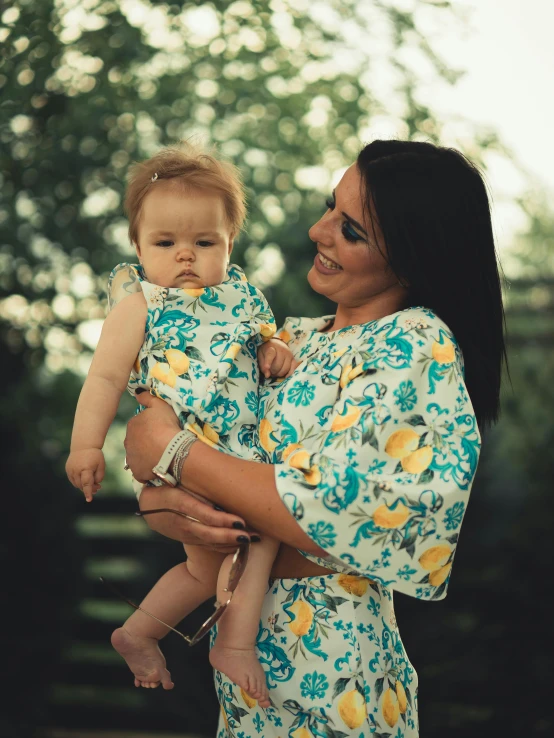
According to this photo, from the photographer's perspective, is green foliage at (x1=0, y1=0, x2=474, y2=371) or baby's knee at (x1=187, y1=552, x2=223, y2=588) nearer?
baby's knee at (x1=187, y1=552, x2=223, y2=588)

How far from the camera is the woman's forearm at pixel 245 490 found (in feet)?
5.83

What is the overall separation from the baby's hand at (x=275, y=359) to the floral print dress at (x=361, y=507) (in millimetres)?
49

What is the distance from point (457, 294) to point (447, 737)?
2.97m

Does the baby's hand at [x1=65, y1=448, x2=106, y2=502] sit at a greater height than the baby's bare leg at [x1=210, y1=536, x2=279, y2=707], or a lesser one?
greater

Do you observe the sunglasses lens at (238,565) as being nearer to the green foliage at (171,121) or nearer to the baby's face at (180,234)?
the baby's face at (180,234)

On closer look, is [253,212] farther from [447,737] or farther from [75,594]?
[447,737]

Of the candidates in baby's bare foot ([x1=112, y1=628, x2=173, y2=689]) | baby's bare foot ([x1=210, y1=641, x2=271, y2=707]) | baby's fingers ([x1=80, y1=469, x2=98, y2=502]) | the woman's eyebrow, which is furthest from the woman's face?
baby's bare foot ([x1=112, y1=628, x2=173, y2=689])

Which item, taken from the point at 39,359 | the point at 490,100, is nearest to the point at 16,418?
the point at 39,359

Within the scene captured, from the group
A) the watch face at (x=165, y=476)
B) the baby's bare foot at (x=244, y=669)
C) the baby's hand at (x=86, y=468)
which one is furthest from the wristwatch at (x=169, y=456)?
the baby's bare foot at (x=244, y=669)

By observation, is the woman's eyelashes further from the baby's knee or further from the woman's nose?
the baby's knee

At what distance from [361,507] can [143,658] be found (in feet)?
2.37

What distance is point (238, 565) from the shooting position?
189 cm

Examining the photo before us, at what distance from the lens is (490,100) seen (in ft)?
15.8

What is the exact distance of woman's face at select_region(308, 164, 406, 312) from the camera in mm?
2041
